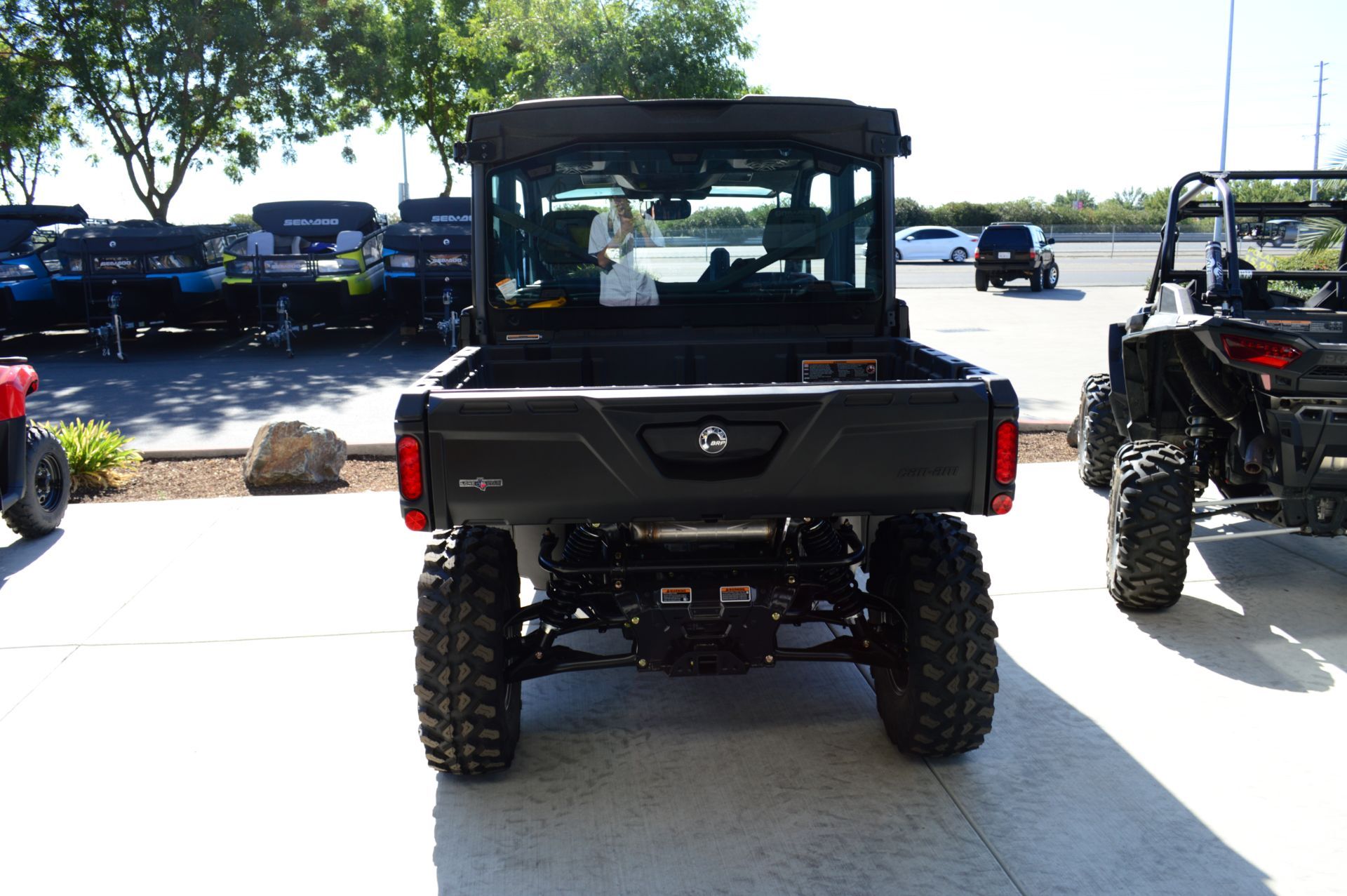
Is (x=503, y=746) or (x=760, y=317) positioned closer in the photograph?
(x=503, y=746)

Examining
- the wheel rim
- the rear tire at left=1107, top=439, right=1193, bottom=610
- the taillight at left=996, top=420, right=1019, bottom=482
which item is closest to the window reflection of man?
the taillight at left=996, top=420, right=1019, bottom=482

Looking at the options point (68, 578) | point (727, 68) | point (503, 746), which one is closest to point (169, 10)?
point (727, 68)

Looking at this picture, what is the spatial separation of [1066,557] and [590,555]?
3309mm

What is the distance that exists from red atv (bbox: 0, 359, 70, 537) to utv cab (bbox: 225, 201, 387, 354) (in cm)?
822

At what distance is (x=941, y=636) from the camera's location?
3693mm

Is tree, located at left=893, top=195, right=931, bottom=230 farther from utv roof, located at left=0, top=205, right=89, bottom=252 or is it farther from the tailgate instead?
the tailgate

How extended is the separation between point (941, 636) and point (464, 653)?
1.55 metres

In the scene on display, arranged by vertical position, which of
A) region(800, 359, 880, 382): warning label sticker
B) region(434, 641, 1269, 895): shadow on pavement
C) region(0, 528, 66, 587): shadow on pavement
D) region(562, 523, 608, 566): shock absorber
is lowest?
region(434, 641, 1269, 895): shadow on pavement

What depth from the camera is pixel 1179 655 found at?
485 cm

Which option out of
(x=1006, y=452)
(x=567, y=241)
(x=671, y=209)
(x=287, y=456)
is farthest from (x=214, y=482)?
(x=1006, y=452)

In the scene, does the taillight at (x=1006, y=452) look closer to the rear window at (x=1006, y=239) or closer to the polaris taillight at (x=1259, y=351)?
the polaris taillight at (x=1259, y=351)

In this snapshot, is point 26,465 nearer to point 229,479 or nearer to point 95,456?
point 95,456

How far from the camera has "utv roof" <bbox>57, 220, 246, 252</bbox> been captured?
14.7 meters

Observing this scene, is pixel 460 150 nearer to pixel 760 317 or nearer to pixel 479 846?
pixel 760 317
